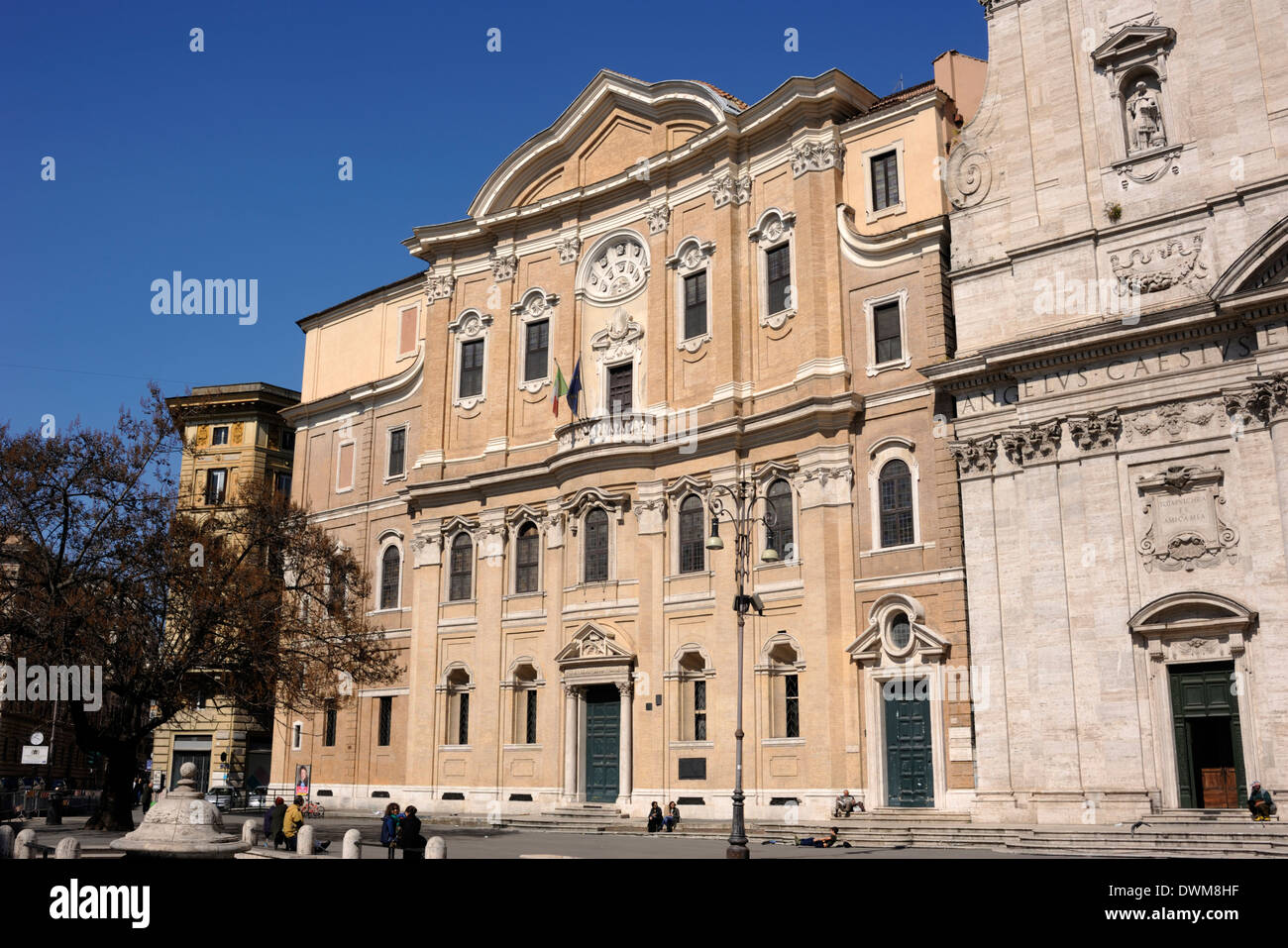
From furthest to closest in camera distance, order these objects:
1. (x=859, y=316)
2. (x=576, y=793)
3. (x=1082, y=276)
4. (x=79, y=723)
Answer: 1. (x=576, y=793)
2. (x=859, y=316)
3. (x=79, y=723)
4. (x=1082, y=276)

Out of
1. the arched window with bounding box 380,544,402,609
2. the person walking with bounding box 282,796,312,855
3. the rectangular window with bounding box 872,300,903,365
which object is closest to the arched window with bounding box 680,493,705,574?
the rectangular window with bounding box 872,300,903,365

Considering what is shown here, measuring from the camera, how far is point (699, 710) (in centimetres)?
3444

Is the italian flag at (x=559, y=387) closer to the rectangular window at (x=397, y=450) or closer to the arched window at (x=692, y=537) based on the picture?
the arched window at (x=692, y=537)

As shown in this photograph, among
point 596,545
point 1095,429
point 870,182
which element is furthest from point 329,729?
point 1095,429

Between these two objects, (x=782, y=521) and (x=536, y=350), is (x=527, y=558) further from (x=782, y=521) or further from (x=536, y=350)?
(x=782, y=521)

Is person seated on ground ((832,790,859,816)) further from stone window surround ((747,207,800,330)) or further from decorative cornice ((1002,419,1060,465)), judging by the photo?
stone window surround ((747,207,800,330))

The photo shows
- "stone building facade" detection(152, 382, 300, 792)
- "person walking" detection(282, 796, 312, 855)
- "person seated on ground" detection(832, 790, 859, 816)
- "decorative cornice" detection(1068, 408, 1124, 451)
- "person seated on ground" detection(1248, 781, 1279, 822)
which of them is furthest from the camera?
"stone building facade" detection(152, 382, 300, 792)

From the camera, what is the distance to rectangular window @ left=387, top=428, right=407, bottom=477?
44.9 metres

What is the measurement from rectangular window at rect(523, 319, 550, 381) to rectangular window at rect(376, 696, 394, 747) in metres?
12.8

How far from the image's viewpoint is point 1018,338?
28688 millimetres

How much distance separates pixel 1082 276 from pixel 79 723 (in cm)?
2818

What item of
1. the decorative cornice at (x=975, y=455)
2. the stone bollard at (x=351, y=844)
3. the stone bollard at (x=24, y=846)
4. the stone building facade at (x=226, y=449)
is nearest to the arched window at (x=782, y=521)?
the decorative cornice at (x=975, y=455)
